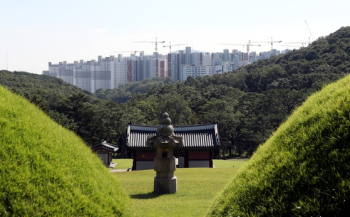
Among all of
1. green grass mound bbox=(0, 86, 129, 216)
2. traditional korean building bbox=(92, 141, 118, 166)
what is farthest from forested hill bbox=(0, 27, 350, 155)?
green grass mound bbox=(0, 86, 129, 216)

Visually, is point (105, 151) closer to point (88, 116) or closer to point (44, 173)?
point (88, 116)

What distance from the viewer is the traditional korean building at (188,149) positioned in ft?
69.3

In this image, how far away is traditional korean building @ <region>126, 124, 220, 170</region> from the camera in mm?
21125

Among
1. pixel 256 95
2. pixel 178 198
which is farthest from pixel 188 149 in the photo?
pixel 256 95

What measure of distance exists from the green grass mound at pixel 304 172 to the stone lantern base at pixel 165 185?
6.06m

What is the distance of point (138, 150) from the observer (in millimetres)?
21188

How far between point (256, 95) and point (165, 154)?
34212 millimetres

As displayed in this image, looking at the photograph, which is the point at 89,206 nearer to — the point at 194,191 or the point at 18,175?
the point at 18,175

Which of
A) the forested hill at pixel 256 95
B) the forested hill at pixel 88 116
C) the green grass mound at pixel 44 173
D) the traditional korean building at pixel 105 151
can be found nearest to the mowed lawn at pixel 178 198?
the green grass mound at pixel 44 173

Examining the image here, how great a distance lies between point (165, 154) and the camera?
10500mm

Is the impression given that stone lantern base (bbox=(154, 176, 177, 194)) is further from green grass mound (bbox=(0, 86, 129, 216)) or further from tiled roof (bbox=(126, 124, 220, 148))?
tiled roof (bbox=(126, 124, 220, 148))

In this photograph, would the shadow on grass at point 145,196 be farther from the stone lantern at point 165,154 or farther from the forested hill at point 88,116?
the forested hill at point 88,116

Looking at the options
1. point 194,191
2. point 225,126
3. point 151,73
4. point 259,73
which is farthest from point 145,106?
point 151,73

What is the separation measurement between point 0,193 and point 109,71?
146 metres
